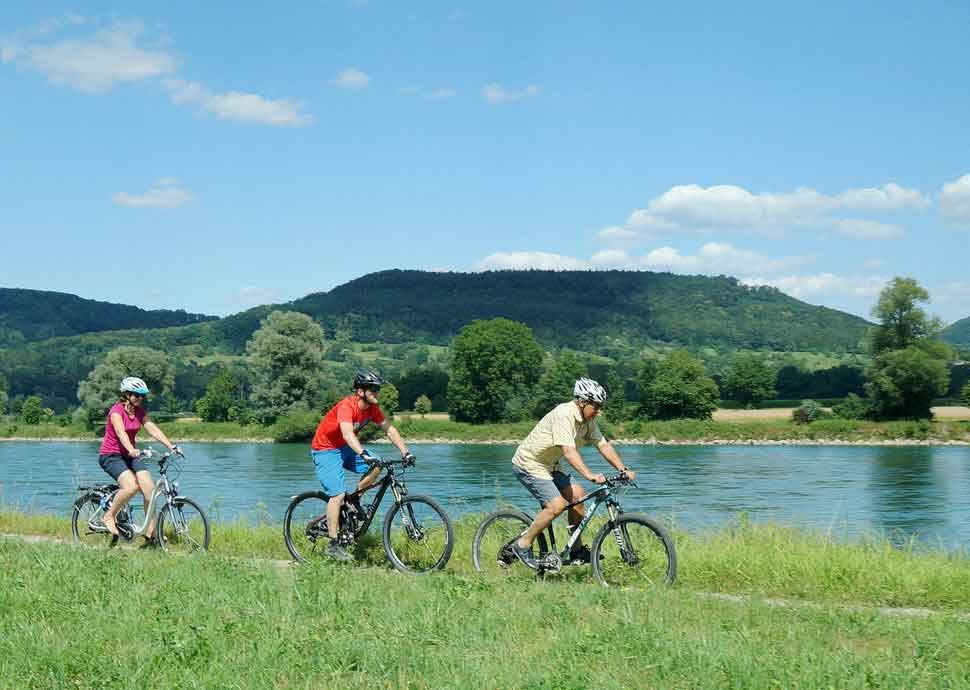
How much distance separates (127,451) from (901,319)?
6611cm

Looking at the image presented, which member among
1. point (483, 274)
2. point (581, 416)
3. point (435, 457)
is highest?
point (483, 274)

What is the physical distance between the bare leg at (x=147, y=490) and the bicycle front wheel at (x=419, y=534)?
2.75m

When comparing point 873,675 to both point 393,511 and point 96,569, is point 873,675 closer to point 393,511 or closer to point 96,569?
point 393,511

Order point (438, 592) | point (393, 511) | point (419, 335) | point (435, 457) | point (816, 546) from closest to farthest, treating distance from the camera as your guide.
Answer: point (438, 592) → point (393, 511) → point (816, 546) → point (435, 457) → point (419, 335)

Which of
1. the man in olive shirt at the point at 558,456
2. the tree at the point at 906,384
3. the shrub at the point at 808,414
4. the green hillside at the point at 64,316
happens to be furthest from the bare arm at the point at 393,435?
the green hillside at the point at 64,316

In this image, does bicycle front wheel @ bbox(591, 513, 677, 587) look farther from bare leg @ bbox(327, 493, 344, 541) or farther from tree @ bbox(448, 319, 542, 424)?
tree @ bbox(448, 319, 542, 424)

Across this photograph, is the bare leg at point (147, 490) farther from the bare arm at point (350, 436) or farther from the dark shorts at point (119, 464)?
the bare arm at point (350, 436)

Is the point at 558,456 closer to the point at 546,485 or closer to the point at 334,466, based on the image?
the point at 546,485

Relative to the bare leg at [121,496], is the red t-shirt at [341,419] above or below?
above

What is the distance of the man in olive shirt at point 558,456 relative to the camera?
7.85 metres

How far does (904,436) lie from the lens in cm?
6025

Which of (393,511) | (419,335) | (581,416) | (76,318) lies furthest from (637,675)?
(76,318)

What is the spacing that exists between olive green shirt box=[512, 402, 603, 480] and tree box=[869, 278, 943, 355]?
64.2 meters

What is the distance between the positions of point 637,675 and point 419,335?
13883 centimetres
